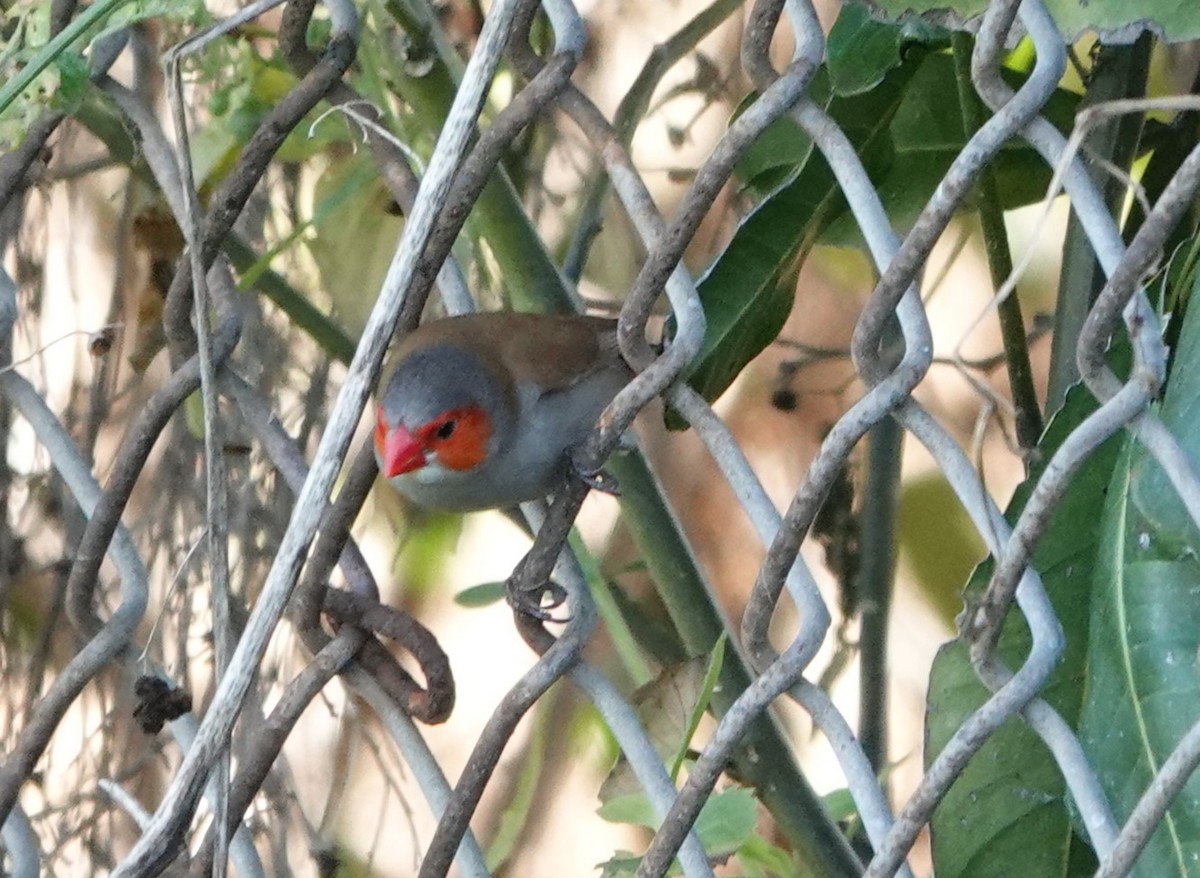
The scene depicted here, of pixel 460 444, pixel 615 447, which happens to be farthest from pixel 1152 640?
pixel 460 444

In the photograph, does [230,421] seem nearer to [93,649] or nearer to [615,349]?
[615,349]

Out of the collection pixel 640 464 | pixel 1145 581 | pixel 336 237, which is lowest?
pixel 1145 581

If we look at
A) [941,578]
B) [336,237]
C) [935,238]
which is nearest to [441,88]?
[336,237]

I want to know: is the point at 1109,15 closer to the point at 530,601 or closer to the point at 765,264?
the point at 765,264

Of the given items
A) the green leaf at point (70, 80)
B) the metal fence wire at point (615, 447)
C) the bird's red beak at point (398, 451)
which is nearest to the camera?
the metal fence wire at point (615, 447)

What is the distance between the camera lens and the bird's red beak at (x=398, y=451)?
1.33 metres

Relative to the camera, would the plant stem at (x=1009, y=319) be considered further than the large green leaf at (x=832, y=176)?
Yes

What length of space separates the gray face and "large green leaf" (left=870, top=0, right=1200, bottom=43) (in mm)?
593

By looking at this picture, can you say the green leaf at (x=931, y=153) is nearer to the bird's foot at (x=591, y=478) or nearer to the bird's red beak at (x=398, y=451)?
the bird's foot at (x=591, y=478)

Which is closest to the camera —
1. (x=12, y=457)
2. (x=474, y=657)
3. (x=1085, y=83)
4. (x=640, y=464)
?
(x=1085, y=83)

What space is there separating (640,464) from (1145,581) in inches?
21.6

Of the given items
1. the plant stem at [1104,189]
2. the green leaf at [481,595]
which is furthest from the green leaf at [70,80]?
the green leaf at [481,595]

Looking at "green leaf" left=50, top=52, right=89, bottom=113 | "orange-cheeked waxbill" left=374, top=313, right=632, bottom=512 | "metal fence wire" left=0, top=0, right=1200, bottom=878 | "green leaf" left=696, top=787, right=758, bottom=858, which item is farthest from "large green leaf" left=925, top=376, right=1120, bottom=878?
"green leaf" left=50, top=52, right=89, bottom=113

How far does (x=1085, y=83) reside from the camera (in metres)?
1.17
